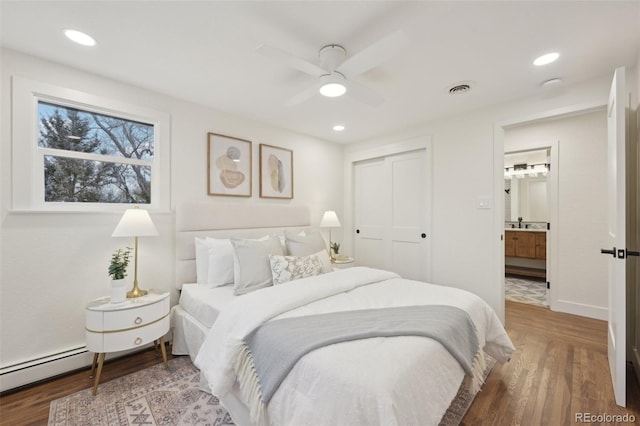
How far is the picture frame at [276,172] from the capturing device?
3.46 metres

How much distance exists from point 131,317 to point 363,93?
2.36m

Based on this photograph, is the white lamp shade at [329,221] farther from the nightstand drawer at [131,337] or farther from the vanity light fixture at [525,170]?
the vanity light fixture at [525,170]

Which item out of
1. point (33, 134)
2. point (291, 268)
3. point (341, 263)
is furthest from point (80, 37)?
point (341, 263)

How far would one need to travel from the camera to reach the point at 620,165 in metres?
1.74

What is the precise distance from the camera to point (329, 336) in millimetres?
1348

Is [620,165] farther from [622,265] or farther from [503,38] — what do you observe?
[503,38]

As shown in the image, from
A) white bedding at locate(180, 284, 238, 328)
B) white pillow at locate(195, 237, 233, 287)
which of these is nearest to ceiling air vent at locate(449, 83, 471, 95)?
white pillow at locate(195, 237, 233, 287)

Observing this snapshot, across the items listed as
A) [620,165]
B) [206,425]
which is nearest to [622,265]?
[620,165]

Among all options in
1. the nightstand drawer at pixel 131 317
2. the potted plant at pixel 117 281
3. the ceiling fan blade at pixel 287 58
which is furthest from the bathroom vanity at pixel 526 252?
the potted plant at pixel 117 281

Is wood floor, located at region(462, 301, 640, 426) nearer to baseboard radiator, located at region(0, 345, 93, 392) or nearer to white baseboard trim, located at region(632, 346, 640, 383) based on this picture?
white baseboard trim, located at region(632, 346, 640, 383)

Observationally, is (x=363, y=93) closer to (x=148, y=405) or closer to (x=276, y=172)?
(x=276, y=172)

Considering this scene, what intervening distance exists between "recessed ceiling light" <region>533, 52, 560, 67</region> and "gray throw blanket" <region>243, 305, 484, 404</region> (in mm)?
1961

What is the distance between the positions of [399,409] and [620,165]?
6.68ft

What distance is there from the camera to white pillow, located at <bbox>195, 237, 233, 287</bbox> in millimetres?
2523
